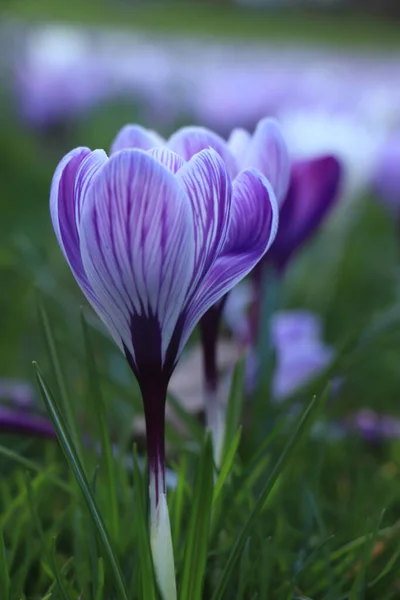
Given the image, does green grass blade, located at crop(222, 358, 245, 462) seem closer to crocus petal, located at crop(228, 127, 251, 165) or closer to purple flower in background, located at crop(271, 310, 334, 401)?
crocus petal, located at crop(228, 127, 251, 165)

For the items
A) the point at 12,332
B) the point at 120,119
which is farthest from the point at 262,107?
the point at 12,332

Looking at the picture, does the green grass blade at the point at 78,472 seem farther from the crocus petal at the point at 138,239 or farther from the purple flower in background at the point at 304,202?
the purple flower in background at the point at 304,202

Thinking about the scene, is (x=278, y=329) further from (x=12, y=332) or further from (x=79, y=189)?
(x=79, y=189)

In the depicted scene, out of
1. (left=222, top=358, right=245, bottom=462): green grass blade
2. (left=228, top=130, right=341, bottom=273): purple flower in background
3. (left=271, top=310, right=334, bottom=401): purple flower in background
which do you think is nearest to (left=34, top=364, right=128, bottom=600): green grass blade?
(left=222, top=358, right=245, bottom=462): green grass blade

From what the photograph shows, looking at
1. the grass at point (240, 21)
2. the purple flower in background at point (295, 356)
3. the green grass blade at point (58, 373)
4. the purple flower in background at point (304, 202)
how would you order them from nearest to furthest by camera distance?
the green grass blade at point (58, 373) → the purple flower in background at point (304, 202) → the purple flower in background at point (295, 356) → the grass at point (240, 21)

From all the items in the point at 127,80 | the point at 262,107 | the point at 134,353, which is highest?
the point at 127,80

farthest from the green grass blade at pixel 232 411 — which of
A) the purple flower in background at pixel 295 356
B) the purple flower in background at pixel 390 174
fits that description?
the purple flower in background at pixel 390 174
